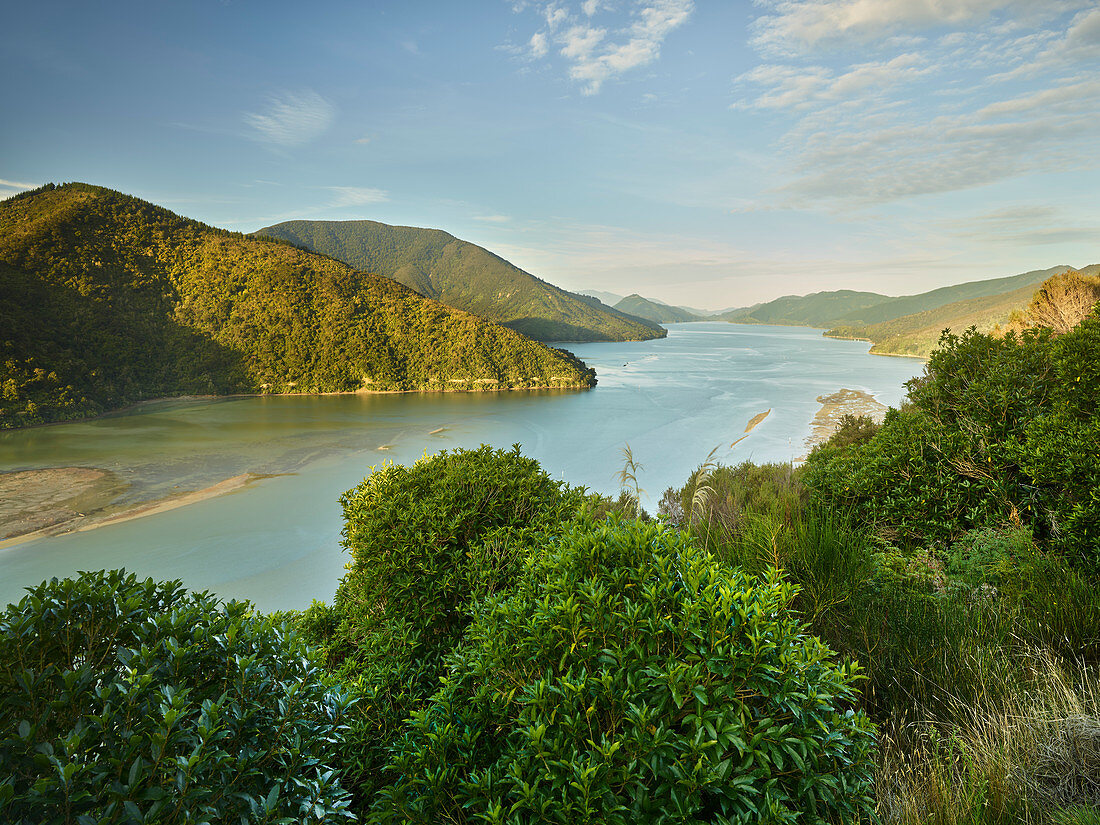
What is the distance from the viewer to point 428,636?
9.34ft

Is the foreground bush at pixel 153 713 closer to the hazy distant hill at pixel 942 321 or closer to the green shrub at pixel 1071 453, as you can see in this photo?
the green shrub at pixel 1071 453

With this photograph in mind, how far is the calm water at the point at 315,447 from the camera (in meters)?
14.6

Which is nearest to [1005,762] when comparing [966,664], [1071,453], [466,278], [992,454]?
[966,664]

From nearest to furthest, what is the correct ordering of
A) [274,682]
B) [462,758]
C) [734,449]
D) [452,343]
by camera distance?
[274,682] → [462,758] → [734,449] → [452,343]

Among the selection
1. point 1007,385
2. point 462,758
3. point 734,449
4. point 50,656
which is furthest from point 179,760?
point 734,449

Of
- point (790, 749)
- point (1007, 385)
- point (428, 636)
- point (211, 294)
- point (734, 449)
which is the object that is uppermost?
point (211, 294)

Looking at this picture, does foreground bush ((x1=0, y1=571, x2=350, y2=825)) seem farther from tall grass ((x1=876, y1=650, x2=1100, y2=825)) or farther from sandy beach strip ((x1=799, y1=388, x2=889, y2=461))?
sandy beach strip ((x1=799, y1=388, x2=889, y2=461))

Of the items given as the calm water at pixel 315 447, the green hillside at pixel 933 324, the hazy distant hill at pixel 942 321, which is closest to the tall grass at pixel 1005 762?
the calm water at pixel 315 447

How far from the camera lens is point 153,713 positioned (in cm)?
124

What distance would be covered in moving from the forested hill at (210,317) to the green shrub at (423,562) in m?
50.6

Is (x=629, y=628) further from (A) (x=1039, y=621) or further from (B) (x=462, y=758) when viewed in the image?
(A) (x=1039, y=621)

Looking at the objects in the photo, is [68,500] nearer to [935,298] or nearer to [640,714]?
[640,714]

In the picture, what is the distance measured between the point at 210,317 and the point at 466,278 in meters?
104

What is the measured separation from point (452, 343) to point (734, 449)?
46004mm
